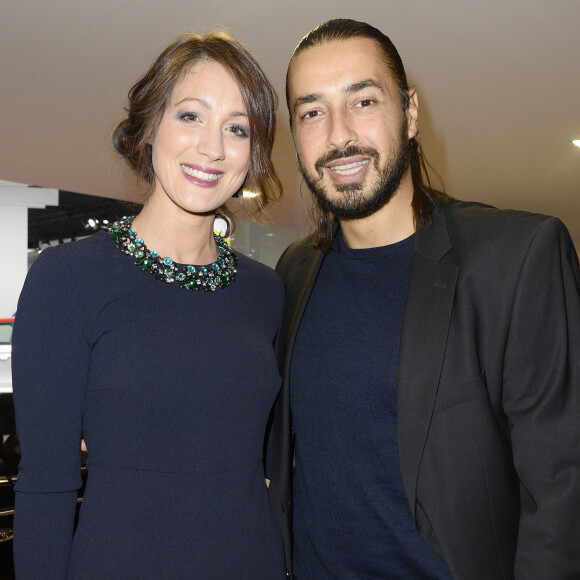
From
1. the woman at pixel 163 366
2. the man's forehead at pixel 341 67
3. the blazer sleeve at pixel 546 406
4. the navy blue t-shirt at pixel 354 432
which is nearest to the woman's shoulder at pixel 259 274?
the woman at pixel 163 366

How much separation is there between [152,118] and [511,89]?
10.5ft

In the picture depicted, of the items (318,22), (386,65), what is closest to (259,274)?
(386,65)

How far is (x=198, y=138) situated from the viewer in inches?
62.7

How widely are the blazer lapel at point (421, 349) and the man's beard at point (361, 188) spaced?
230 mm

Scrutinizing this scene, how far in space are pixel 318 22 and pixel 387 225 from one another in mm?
1946

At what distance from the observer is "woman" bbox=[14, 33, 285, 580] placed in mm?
1335

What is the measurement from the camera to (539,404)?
1379mm

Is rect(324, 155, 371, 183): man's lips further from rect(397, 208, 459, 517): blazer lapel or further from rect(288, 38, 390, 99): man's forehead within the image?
rect(397, 208, 459, 517): blazer lapel

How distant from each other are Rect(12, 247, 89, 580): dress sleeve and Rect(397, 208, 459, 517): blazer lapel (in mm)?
690

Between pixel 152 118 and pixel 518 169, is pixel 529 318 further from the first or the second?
pixel 518 169

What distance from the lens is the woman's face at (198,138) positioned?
1593mm

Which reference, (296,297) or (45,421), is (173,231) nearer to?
(296,297)

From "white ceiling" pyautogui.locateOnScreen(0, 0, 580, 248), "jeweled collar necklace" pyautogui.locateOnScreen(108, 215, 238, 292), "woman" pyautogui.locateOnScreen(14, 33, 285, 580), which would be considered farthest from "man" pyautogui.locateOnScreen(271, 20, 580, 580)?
"white ceiling" pyautogui.locateOnScreen(0, 0, 580, 248)

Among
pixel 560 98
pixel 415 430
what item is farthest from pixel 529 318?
pixel 560 98
